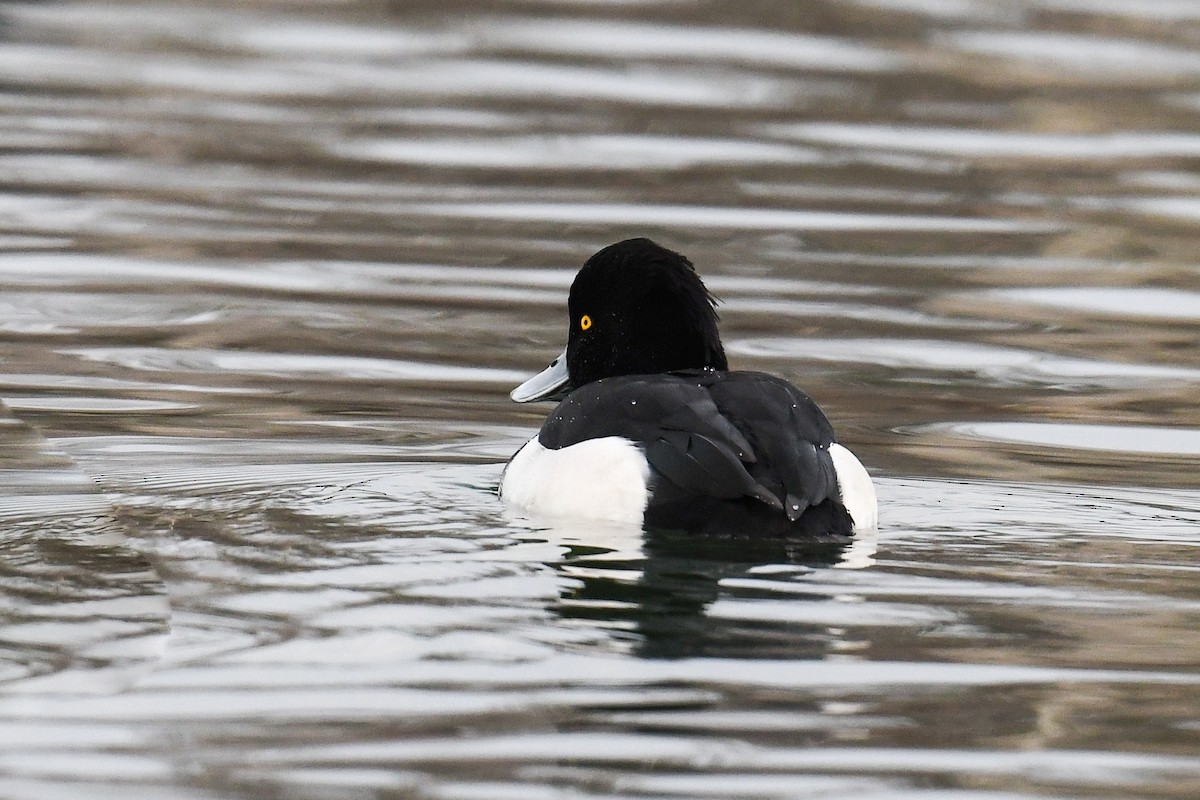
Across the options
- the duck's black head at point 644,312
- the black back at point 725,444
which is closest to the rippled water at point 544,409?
the black back at point 725,444

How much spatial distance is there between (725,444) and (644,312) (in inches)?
54.9

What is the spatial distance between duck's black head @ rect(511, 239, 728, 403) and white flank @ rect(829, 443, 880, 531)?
0.79m

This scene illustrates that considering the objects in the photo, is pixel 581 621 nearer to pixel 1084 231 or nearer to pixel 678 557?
pixel 678 557

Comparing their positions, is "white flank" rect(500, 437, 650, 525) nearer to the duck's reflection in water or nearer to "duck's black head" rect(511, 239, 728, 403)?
the duck's reflection in water

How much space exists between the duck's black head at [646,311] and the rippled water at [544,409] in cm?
65

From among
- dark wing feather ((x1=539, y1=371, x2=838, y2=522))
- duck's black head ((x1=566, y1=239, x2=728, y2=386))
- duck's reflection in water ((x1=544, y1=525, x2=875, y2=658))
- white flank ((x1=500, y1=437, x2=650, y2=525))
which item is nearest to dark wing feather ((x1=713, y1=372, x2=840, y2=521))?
dark wing feather ((x1=539, y1=371, x2=838, y2=522))

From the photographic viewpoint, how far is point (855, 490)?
695 cm

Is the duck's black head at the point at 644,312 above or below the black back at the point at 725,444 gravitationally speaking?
above

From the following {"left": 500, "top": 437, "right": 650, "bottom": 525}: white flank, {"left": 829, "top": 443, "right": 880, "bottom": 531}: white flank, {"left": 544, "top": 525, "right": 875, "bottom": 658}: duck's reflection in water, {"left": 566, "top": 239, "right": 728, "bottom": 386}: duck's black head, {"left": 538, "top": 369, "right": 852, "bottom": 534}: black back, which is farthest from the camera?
{"left": 566, "top": 239, "right": 728, "bottom": 386}: duck's black head

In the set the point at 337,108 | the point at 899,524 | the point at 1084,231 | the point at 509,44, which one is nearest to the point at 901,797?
the point at 899,524

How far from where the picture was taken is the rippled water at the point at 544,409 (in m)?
4.81

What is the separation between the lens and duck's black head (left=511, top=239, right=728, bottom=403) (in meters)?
7.72

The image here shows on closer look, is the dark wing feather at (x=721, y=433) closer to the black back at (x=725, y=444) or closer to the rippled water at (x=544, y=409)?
the black back at (x=725, y=444)

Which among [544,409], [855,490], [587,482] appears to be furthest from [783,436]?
[544,409]
